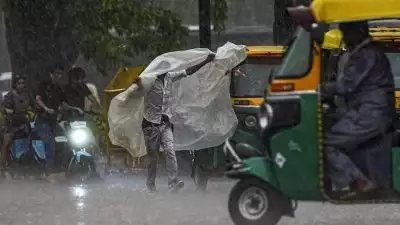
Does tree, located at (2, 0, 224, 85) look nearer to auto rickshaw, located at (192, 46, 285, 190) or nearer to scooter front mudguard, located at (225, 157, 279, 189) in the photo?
auto rickshaw, located at (192, 46, 285, 190)

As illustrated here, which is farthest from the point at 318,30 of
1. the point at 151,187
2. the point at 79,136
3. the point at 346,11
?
the point at 79,136

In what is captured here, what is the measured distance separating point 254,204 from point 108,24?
1179 centimetres

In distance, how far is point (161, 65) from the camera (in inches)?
555

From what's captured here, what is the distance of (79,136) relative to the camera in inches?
631

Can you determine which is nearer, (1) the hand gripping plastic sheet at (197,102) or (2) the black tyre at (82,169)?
(1) the hand gripping plastic sheet at (197,102)

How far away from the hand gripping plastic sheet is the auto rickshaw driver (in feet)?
17.0

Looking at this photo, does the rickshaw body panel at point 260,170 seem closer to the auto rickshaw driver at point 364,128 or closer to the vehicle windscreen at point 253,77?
the auto rickshaw driver at point 364,128

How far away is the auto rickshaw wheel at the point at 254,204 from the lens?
30.3 ft

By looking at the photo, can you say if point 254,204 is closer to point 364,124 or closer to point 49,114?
point 364,124

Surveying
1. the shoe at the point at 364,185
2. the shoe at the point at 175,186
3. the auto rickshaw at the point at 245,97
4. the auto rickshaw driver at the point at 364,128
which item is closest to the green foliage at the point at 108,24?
the auto rickshaw at the point at 245,97

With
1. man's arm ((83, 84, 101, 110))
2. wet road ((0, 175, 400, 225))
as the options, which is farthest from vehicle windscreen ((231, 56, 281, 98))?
man's arm ((83, 84, 101, 110))

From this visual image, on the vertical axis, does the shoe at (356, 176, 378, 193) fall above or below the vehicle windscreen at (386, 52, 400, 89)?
above

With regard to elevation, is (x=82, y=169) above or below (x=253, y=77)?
below

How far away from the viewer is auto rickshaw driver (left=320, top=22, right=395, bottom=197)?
888 centimetres
